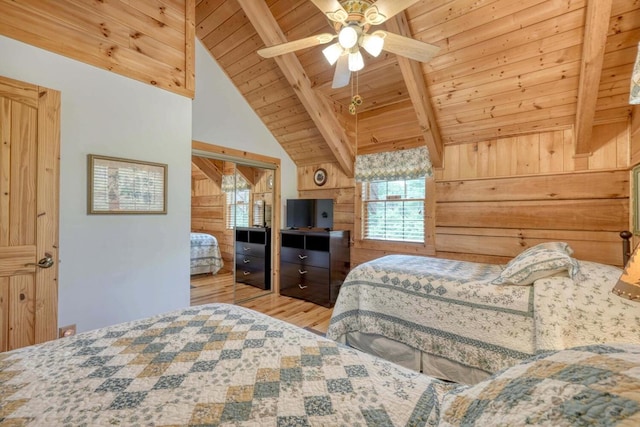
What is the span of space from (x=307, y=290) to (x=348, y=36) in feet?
10.4

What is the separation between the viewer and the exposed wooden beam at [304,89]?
2.86m

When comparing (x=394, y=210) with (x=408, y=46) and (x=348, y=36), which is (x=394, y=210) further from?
(x=348, y=36)

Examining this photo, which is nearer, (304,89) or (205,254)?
(304,89)

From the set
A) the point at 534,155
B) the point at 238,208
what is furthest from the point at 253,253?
the point at 534,155

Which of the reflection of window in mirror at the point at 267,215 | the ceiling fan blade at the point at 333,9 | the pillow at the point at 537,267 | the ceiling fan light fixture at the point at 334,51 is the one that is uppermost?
the ceiling fan blade at the point at 333,9

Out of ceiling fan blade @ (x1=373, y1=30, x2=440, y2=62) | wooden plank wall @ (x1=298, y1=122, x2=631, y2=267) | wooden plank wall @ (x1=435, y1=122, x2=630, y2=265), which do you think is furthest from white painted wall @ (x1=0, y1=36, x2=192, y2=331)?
wooden plank wall @ (x1=435, y1=122, x2=630, y2=265)

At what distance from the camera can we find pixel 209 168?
13.7ft

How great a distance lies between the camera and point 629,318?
1.46 metres

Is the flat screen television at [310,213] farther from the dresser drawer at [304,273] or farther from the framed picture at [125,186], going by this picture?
the framed picture at [125,186]

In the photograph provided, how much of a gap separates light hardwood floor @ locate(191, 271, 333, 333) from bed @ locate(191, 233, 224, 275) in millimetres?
153

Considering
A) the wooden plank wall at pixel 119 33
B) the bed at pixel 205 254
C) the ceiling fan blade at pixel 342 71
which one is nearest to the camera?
the wooden plank wall at pixel 119 33

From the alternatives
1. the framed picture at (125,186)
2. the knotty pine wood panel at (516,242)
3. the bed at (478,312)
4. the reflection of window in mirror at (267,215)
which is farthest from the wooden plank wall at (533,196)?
the framed picture at (125,186)

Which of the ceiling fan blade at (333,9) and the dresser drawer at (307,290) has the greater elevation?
the ceiling fan blade at (333,9)

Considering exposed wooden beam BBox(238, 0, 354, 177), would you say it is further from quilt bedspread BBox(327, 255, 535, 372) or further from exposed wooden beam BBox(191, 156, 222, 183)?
quilt bedspread BBox(327, 255, 535, 372)
